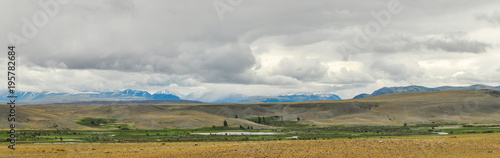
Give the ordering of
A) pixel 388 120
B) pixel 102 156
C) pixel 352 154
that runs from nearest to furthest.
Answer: pixel 352 154 < pixel 102 156 < pixel 388 120

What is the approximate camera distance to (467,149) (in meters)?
42.7

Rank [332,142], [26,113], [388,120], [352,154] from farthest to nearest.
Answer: [388,120], [26,113], [332,142], [352,154]

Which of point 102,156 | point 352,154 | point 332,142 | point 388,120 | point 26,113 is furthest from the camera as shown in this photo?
point 388,120

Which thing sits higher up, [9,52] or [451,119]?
[9,52]

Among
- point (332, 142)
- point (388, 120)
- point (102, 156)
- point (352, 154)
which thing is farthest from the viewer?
point (388, 120)

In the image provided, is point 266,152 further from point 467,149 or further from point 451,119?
point 451,119

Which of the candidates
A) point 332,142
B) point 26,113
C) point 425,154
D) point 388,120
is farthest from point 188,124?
point 425,154

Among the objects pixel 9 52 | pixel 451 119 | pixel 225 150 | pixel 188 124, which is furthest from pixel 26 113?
pixel 451 119

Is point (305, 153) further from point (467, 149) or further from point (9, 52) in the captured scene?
point (9, 52)

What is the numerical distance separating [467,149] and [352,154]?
43.9ft

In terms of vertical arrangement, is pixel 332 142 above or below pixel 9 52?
below

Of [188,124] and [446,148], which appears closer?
[446,148]

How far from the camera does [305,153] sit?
41.4m

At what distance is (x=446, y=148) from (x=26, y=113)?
154 metres
